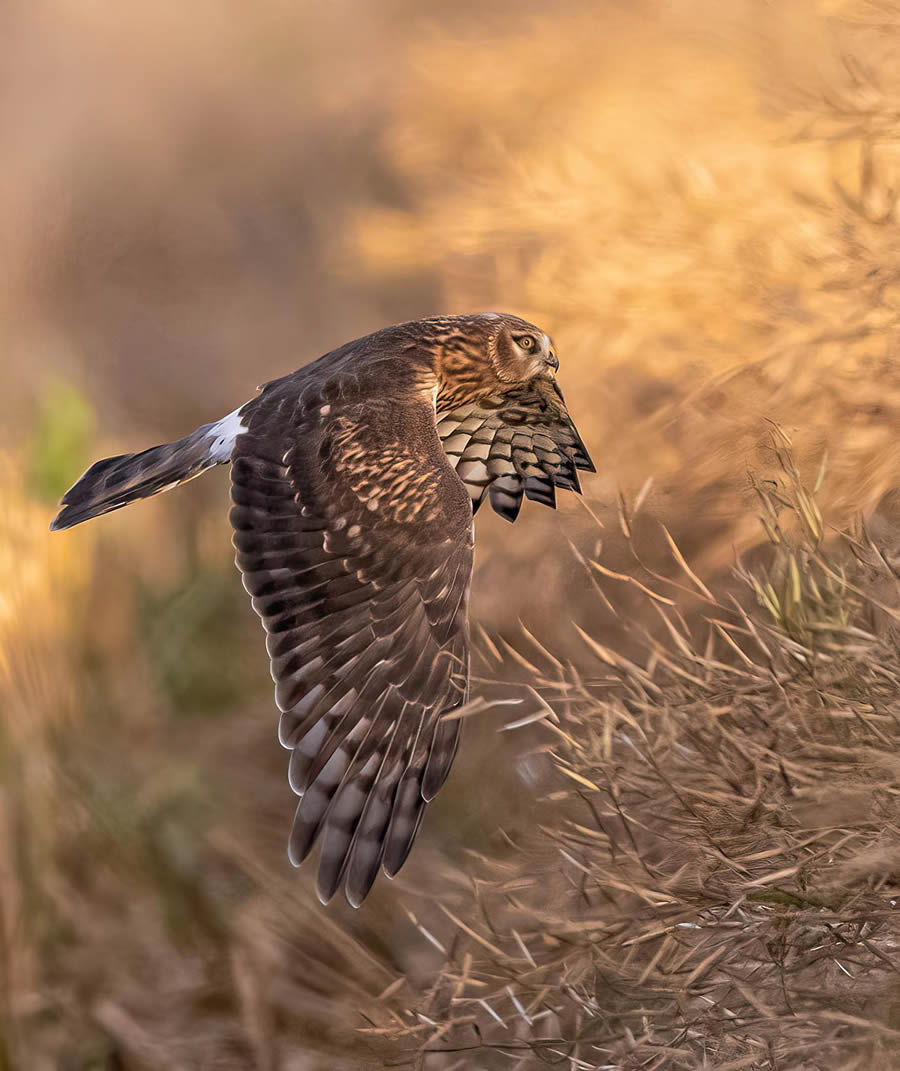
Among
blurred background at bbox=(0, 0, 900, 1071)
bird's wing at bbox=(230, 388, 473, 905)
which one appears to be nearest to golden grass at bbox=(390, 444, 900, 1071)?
bird's wing at bbox=(230, 388, 473, 905)

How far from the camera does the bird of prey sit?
3.81 ft

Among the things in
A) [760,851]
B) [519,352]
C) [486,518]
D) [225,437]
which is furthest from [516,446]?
[760,851]

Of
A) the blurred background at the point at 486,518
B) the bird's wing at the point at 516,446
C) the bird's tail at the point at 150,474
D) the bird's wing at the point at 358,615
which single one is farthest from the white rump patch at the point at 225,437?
the blurred background at the point at 486,518

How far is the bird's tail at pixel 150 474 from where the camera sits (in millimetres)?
1459

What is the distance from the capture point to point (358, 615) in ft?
3.97

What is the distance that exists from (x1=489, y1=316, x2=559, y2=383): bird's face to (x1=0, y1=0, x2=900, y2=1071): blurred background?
233 mm

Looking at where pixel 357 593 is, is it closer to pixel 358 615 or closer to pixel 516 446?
pixel 358 615

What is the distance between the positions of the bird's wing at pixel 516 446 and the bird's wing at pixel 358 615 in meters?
0.46

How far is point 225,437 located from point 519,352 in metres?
0.46

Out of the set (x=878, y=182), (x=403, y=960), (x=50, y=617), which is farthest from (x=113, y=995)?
(x=878, y=182)

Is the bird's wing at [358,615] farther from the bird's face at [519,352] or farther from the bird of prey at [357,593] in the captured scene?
the bird's face at [519,352]

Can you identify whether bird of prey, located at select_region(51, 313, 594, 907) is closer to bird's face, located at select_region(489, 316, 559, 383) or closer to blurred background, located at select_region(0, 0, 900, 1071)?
bird's face, located at select_region(489, 316, 559, 383)

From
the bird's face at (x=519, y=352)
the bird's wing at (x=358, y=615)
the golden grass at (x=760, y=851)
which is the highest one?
the bird's face at (x=519, y=352)

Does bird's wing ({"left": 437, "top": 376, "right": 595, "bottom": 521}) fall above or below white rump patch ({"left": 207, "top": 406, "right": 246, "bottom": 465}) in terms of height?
below
